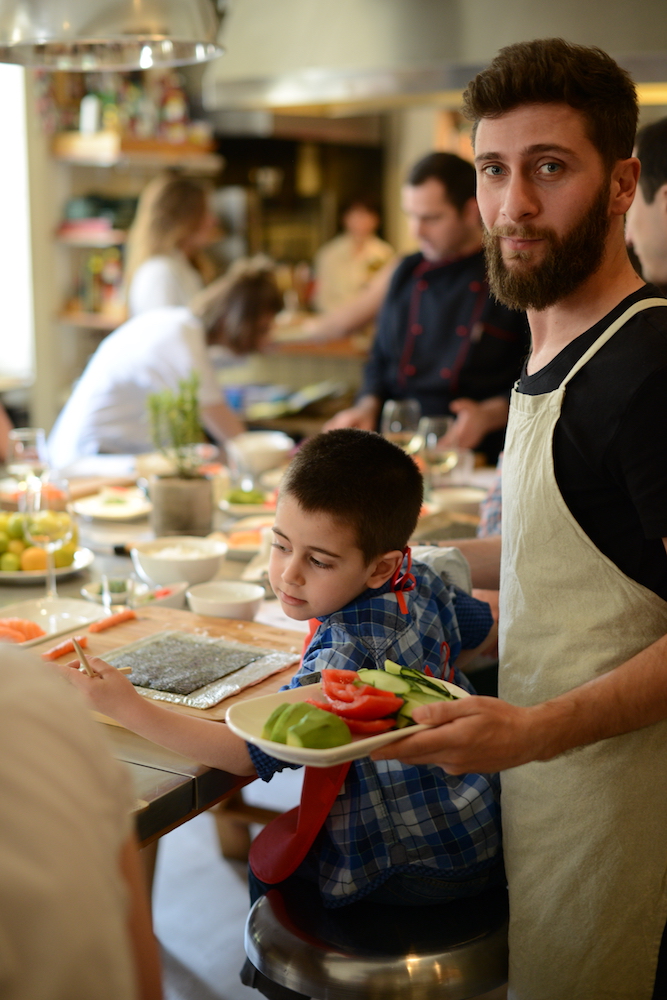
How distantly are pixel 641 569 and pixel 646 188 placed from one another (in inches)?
45.6

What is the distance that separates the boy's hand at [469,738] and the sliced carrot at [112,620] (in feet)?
2.48

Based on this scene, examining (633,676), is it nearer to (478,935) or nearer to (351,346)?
(478,935)

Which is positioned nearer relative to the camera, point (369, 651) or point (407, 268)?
point (369, 651)

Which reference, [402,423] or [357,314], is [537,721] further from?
[357,314]

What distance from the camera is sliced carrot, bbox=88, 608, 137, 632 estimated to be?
63.9 inches

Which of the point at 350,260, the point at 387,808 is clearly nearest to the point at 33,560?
the point at 387,808

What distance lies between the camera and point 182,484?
7.20 feet

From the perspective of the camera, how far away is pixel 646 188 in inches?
79.6

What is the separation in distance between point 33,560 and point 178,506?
1.15ft

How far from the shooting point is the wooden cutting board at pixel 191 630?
5.05ft

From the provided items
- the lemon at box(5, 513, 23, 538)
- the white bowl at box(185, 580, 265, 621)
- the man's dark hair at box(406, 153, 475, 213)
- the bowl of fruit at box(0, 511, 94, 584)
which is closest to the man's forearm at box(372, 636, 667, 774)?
the white bowl at box(185, 580, 265, 621)

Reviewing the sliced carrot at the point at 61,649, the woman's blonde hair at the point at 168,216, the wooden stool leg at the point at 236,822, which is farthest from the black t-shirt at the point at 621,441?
the woman's blonde hair at the point at 168,216

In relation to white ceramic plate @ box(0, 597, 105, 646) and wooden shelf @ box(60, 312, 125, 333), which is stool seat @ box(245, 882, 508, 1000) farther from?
wooden shelf @ box(60, 312, 125, 333)

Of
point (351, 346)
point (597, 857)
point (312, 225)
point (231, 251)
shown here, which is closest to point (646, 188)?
point (597, 857)
